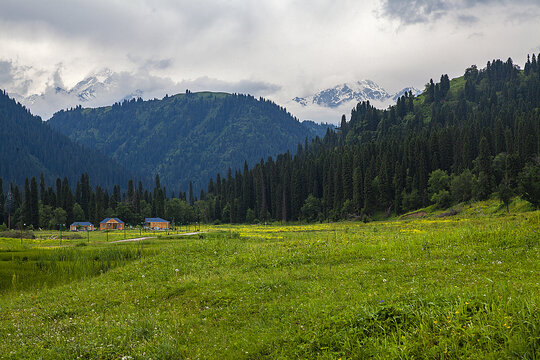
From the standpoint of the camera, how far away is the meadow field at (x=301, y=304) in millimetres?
9398

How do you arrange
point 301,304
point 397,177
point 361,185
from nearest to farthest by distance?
1. point 301,304
2. point 397,177
3. point 361,185

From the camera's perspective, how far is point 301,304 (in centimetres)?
1354

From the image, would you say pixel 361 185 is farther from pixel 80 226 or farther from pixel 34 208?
pixel 34 208

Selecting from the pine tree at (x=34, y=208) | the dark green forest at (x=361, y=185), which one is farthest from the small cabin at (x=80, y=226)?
the pine tree at (x=34, y=208)

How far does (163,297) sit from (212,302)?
335 centimetres

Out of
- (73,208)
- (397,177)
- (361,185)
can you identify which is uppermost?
(397,177)

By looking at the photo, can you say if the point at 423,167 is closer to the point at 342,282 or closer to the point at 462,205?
the point at 462,205

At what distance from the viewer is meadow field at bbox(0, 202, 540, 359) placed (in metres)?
9.40

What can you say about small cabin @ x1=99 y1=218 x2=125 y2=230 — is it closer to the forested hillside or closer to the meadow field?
the forested hillside

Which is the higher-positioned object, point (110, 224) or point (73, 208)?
point (73, 208)

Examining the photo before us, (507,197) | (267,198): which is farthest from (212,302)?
Result: (267,198)

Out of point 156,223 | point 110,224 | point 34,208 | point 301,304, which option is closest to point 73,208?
point 34,208

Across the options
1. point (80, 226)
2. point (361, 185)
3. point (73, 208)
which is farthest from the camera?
point (73, 208)

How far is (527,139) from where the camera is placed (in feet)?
396
